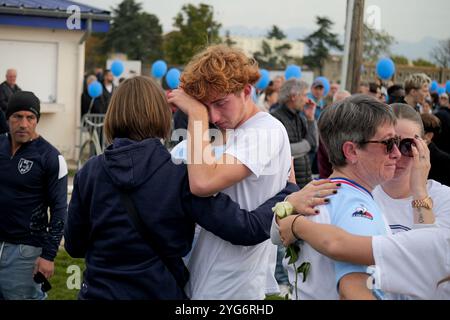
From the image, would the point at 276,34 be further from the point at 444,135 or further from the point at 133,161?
the point at 133,161

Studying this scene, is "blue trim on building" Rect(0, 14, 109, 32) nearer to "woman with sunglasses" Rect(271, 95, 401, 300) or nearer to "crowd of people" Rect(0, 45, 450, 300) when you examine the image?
"crowd of people" Rect(0, 45, 450, 300)

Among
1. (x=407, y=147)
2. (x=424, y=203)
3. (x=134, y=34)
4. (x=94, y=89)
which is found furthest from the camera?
(x=134, y=34)

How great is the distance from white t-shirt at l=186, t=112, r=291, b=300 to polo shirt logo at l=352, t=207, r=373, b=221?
0.66 m

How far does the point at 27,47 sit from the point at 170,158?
1168 cm

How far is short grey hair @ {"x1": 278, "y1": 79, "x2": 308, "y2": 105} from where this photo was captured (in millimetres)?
6828

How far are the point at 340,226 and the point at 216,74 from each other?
0.89 metres

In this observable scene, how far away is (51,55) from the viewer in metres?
14.2

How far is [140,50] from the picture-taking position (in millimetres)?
51812

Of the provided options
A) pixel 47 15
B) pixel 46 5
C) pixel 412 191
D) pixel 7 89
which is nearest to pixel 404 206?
pixel 412 191

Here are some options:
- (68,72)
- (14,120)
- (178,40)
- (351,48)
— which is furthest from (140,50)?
(14,120)

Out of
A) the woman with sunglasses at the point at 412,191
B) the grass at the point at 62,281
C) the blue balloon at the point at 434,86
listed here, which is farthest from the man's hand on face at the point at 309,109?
the blue balloon at the point at 434,86

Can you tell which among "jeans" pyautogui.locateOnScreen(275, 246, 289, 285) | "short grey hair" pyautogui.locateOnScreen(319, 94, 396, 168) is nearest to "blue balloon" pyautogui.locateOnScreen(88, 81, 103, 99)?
"jeans" pyautogui.locateOnScreen(275, 246, 289, 285)

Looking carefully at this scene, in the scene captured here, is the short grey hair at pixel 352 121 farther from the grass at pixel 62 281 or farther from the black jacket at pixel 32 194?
the grass at pixel 62 281

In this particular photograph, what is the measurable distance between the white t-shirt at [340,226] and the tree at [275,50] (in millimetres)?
50496
